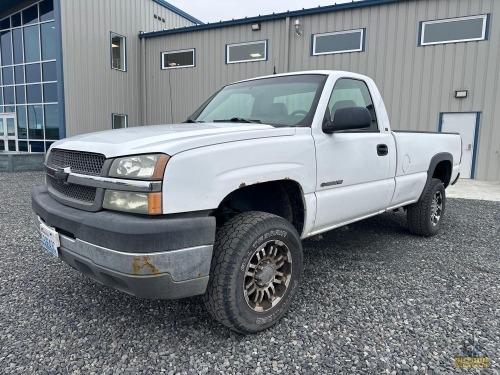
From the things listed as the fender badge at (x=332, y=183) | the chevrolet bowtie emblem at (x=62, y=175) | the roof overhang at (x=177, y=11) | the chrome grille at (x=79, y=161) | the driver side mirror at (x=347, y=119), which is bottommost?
the fender badge at (x=332, y=183)

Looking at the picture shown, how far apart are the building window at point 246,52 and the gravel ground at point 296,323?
411 inches

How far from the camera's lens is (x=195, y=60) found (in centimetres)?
1418

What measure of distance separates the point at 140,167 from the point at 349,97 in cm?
227

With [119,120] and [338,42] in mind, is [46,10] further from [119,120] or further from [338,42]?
[338,42]

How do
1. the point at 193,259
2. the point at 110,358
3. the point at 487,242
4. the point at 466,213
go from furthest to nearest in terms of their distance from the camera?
the point at 466,213
the point at 487,242
the point at 110,358
the point at 193,259

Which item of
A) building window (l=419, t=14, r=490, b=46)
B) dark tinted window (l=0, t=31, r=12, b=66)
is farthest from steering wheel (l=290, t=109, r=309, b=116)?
dark tinted window (l=0, t=31, r=12, b=66)

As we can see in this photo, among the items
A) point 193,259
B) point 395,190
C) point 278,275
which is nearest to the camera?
point 193,259

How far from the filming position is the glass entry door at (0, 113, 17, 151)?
50.6 ft

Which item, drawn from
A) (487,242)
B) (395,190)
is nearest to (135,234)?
(395,190)

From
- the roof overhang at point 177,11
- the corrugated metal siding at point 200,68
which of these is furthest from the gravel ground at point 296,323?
the roof overhang at point 177,11

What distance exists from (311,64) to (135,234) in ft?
37.8

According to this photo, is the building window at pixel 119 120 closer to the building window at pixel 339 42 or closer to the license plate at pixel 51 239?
the building window at pixel 339 42

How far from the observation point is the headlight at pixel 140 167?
1.98 metres

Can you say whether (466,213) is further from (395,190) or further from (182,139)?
(182,139)
